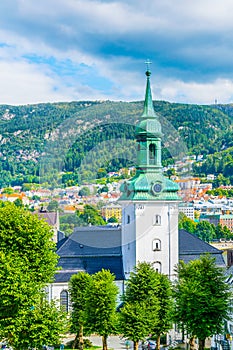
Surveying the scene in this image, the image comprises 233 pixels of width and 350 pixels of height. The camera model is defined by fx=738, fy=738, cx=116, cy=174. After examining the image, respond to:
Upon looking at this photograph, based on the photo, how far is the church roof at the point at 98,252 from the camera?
259 ft

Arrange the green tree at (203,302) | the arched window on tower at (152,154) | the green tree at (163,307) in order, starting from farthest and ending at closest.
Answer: the arched window on tower at (152,154)
the green tree at (163,307)
the green tree at (203,302)

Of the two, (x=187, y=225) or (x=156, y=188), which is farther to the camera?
(x=187, y=225)

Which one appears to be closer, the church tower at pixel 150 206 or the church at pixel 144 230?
the church tower at pixel 150 206

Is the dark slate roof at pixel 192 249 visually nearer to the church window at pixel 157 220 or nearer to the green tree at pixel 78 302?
the church window at pixel 157 220

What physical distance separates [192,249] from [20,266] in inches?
1201

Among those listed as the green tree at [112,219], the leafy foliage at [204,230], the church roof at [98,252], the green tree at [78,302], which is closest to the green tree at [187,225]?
the leafy foliage at [204,230]

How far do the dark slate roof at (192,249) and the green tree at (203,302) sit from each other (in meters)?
21.2

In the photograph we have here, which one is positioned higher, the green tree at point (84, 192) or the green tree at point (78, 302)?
the green tree at point (84, 192)

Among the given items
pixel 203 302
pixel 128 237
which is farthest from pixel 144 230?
pixel 203 302

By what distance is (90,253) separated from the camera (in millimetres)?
80625

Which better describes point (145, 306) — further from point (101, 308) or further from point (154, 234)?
point (154, 234)

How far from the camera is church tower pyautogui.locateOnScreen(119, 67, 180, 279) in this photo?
73.0 meters

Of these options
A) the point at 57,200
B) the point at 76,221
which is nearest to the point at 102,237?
the point at 76,221

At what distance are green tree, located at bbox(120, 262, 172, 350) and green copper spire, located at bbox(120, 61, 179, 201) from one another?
9.18 metres
